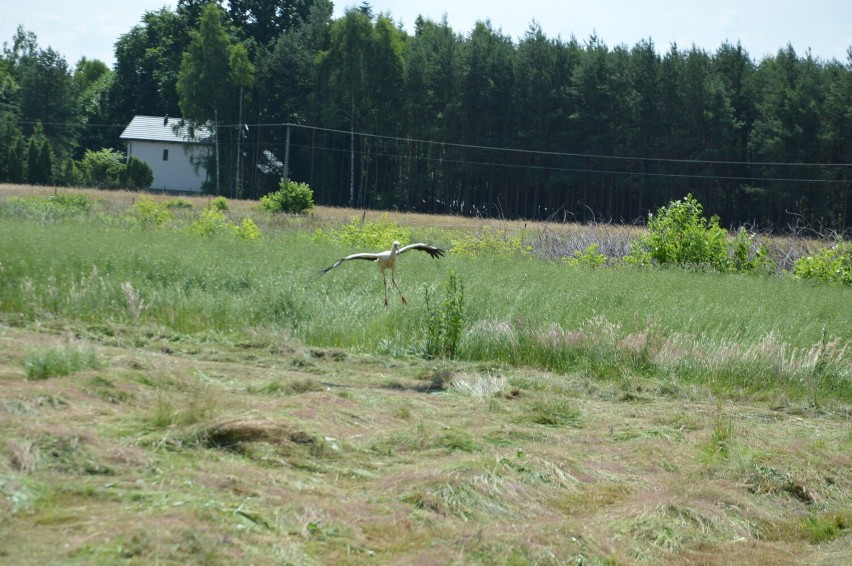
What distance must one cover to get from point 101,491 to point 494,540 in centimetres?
229

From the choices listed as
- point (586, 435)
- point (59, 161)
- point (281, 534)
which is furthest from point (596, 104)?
point (281, 534)

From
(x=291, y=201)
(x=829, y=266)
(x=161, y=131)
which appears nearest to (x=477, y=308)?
(x=829, y=266)

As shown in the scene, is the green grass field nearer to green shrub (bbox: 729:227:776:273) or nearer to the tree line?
green shrub (bbox: 729:227:776:273)

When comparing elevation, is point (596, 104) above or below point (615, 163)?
above

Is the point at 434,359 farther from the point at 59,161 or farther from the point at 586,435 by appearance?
the point at 59,161

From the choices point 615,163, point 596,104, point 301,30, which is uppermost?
point 301,30

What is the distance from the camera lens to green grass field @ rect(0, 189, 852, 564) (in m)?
5.34

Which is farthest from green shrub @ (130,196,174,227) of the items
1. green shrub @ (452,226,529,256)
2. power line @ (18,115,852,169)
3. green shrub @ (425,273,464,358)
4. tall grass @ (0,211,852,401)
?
power line @ (18,115,852,169)

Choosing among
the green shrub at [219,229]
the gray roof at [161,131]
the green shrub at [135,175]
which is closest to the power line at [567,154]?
the gray roof at [161,131]

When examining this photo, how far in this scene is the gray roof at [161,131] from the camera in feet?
213

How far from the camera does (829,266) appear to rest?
21547 mm

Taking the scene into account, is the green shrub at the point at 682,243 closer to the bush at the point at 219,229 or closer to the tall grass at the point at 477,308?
the tall grass at the point at 477,308

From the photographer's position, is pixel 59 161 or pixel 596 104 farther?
pixel 59 161

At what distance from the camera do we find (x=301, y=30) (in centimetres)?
6788
